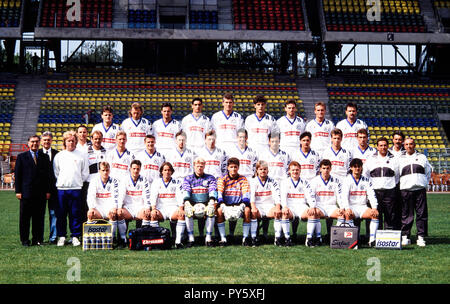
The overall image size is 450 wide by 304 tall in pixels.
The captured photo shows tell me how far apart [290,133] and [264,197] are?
182 centimetres

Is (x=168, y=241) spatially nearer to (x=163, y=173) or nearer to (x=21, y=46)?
(x=163, y=173)

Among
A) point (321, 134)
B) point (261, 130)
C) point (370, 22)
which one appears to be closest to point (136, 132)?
point (261, 130)

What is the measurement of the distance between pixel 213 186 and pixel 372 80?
27313 mm

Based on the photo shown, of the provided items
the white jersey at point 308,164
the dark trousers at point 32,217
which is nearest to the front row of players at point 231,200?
the white jersey at point 308,164

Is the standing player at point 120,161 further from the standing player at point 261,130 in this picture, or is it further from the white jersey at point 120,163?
the standing player at point 261,130

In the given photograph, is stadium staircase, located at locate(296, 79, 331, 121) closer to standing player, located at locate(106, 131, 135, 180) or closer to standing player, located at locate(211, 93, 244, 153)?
standing player, located at locate(211, 93, 244, 153)

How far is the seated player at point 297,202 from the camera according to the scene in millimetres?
9578

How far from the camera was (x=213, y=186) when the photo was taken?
31.2 ft

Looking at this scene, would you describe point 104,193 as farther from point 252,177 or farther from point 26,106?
point 26,106

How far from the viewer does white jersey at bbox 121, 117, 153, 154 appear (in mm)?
11062

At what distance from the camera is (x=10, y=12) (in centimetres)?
3198

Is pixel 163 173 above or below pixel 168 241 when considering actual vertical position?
above

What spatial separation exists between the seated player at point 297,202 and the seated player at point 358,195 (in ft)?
2.08

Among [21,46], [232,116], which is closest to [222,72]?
[21,46]
